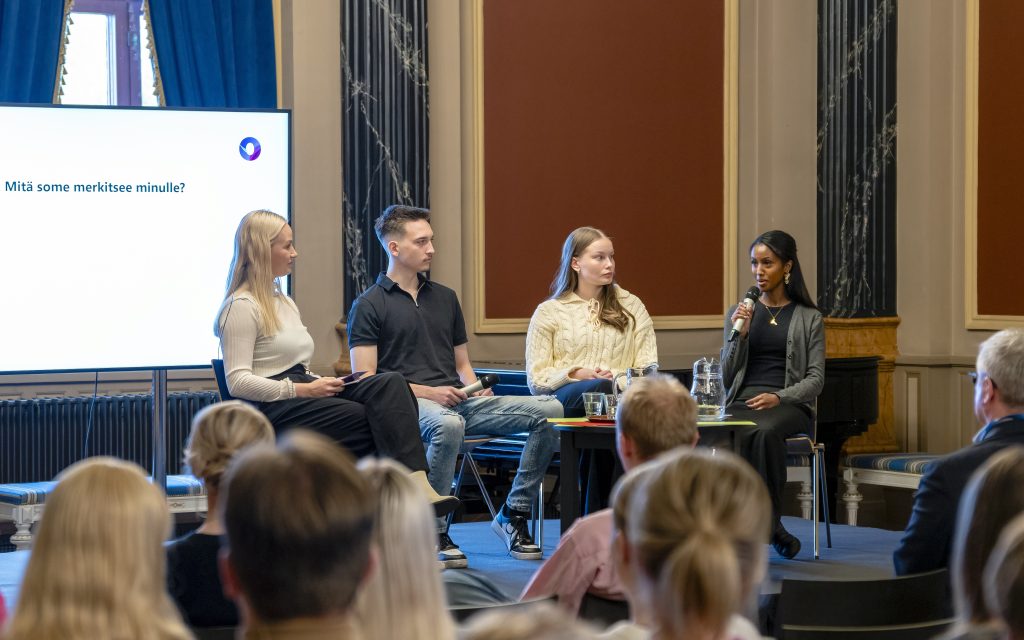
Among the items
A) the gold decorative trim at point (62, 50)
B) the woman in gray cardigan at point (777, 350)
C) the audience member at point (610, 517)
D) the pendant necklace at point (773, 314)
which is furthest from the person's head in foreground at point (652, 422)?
the gold decorative trim at point (62, 50)

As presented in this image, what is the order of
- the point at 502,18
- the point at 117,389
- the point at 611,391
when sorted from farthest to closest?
the point at 502,18
the point at 117,389
the point at 611,391

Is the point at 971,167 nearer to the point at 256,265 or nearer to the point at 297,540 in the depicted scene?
the point at 256,265

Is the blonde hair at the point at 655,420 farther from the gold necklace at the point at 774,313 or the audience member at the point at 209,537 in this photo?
the gold necklace at the point at 774,313

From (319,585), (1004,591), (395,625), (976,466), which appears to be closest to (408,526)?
(395,625)

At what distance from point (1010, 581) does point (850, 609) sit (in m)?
1.10

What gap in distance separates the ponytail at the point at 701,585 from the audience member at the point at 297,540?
0.33 meters

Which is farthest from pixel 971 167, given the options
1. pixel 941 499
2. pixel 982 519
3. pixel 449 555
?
pixel 982 519

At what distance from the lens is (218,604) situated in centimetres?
242

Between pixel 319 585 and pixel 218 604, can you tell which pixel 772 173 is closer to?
pixel 218 604

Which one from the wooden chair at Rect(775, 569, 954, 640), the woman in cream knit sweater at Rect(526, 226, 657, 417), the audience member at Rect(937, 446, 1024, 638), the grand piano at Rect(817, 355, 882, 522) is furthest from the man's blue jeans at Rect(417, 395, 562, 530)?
the audience member at Rect(937, 446, 1024, 638)

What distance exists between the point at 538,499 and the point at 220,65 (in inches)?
103

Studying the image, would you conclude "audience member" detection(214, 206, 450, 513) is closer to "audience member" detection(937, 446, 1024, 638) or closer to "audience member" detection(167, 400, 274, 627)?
"audience member" detection(167, 400, 274, 627)

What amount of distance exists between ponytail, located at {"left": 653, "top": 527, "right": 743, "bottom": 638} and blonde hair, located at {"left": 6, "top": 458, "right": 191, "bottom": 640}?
54 centimetres

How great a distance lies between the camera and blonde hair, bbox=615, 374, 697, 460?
2.66m
